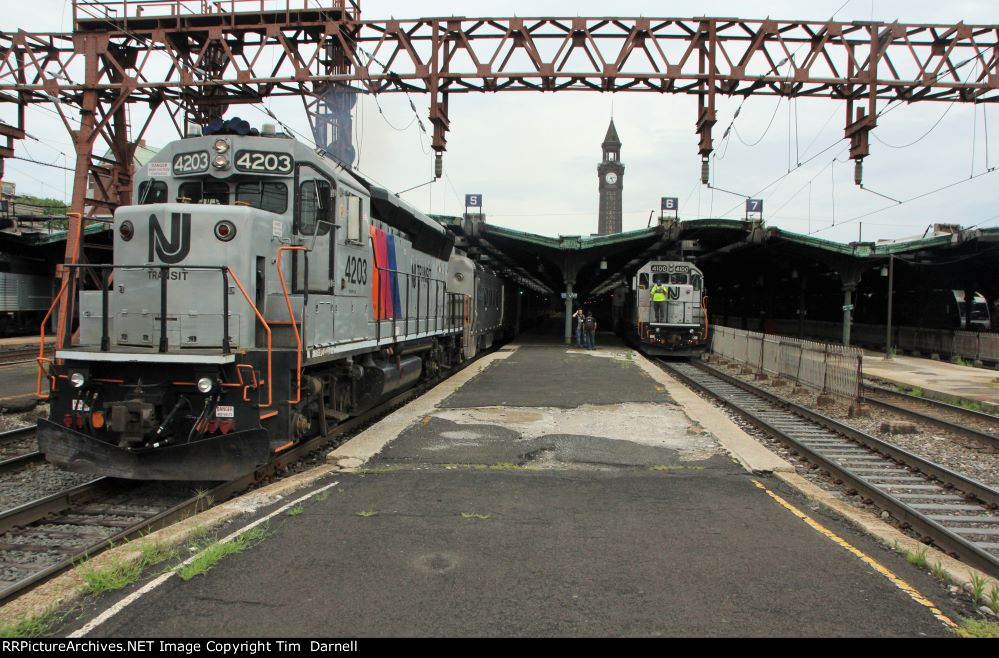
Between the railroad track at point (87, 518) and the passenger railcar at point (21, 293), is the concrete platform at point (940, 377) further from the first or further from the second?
the passenger railcar at point (21, 293)

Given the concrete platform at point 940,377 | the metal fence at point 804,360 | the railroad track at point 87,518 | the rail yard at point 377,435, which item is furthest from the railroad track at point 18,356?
the concrete platform at point 940,377

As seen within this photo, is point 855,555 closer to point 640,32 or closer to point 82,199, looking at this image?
point 640,32

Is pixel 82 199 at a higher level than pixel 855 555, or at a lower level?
higher

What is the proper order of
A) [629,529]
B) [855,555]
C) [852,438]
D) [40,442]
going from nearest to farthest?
[855,555] → [629,529] → [40,442] → [852,438]

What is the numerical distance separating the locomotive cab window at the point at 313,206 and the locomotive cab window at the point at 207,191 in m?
0.81

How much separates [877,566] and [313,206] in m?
6.28

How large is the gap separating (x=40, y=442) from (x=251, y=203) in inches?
122

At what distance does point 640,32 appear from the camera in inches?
566

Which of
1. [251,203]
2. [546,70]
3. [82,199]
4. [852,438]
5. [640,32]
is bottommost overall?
[852,438]

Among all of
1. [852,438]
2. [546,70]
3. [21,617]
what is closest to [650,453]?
[852,438]

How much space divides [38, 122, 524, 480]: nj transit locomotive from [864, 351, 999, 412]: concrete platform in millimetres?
12990

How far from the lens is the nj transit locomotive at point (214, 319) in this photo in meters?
5.76

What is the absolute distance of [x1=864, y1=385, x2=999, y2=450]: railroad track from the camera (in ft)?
32.3

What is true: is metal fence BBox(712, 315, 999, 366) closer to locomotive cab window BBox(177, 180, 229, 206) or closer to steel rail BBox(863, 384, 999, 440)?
steel rail BBox(863, 384, 999, 440)
